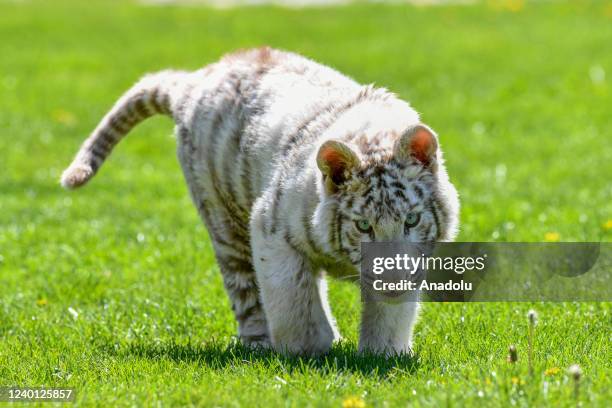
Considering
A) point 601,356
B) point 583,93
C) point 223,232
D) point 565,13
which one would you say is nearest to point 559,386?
point 601,356

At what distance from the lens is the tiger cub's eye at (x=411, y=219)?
16.6 ft

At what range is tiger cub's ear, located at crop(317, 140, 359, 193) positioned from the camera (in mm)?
5086

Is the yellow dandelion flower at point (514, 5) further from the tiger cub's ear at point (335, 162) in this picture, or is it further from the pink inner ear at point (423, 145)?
the tiger cub's ear at point (335, 162)

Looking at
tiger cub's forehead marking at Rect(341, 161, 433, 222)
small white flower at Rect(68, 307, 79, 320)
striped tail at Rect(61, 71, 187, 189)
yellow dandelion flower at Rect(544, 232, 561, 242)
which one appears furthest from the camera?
yellow dandelion flower at Rect(544, 232, 561, 242)

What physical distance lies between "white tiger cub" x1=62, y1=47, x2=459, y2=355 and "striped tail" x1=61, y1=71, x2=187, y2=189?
0.01 m

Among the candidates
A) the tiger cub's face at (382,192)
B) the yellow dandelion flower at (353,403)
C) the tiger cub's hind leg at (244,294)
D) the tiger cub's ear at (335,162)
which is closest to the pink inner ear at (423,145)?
the tiger cub's face at (382,192)

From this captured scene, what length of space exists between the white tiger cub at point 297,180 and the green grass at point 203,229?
268 mm

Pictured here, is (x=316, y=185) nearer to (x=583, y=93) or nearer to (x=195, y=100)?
(x=195, y=100)

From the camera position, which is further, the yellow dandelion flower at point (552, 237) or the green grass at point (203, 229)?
the yellow dandelion flower at point (552, 237)

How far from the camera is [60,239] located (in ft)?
29.2

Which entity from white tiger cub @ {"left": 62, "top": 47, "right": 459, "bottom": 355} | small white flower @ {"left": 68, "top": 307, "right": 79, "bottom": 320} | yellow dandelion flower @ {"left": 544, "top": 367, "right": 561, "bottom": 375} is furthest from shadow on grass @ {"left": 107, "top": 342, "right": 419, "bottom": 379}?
small white flower @ {"left": 68, "top": 307, "right": 79, "bottom": 320}

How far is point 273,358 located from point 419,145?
140 cm

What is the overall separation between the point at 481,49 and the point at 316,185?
12.2 metres

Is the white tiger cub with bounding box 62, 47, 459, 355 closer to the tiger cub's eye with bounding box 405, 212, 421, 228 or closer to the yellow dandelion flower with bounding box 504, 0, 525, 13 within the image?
the tiger cub's eye with bounding box 405, 212, 421, 228
